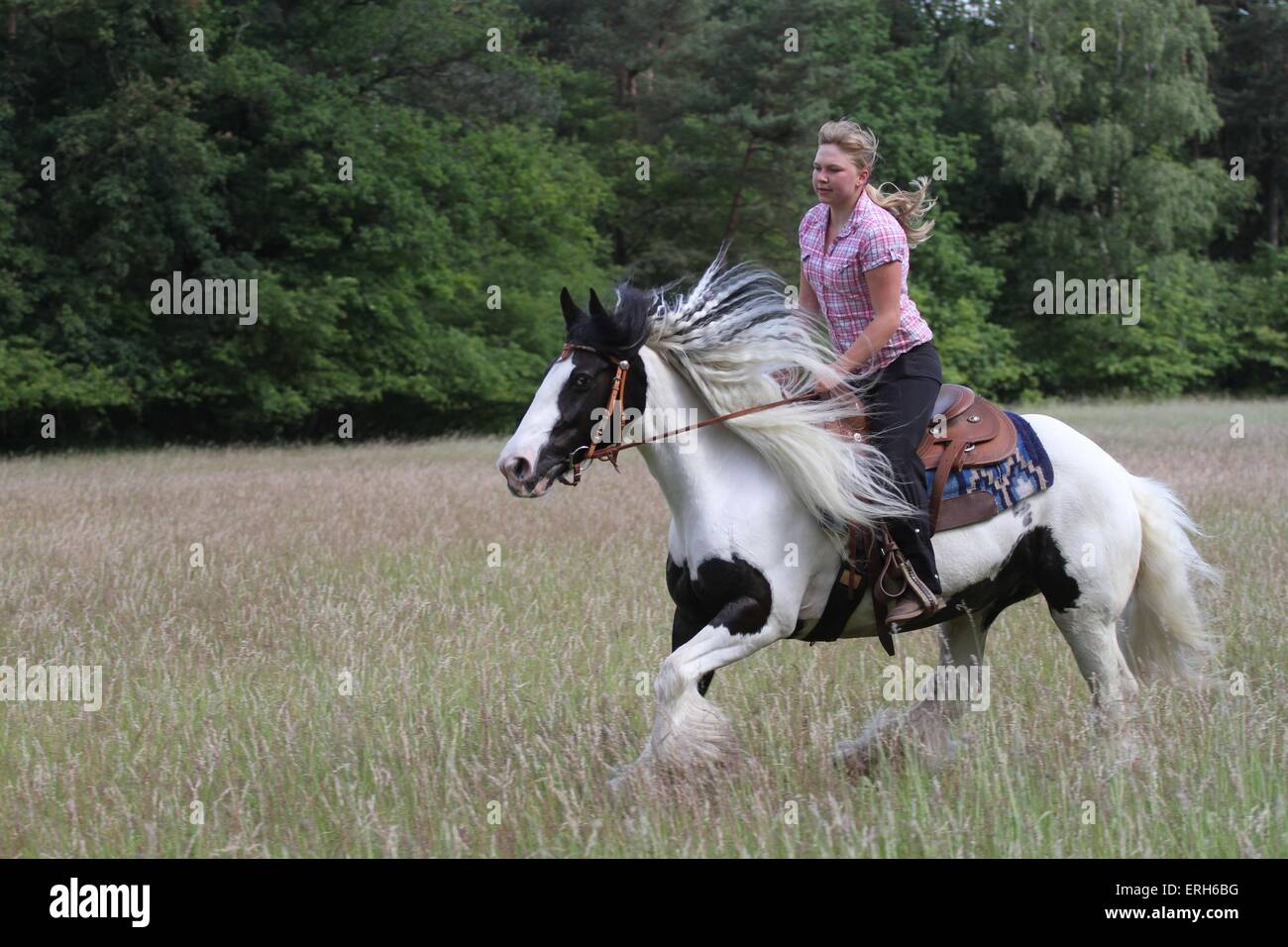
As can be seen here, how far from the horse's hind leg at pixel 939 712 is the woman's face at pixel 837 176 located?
177 cm

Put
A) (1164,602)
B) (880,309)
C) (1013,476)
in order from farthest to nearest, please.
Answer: (1164,602) → (1013,476) → (880,309)

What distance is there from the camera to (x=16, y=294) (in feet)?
91.4

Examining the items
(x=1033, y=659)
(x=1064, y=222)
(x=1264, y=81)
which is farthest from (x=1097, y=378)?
(x=1033, y=659)

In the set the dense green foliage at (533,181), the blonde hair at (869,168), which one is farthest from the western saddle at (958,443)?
the dense green foliage at (533,181)

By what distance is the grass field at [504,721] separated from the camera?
4.52 metres

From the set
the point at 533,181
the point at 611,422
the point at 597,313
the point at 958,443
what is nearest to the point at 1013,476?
the point at 958,443

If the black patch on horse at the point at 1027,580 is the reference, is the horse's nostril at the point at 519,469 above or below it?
above

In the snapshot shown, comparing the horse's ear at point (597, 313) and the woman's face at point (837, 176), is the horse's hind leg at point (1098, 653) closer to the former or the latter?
the woman's face at point (837, 176)

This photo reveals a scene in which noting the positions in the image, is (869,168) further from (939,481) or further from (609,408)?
(609,408)

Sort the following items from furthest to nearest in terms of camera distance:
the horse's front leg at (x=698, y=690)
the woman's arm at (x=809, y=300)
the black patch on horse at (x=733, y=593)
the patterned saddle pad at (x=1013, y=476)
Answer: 1. the woman's arm at (x=809, y=300)
2. the patterned saddle pad at (x=1013, y=476)
3. the black patch on horse at (x=733, y=593)
4. the horse's front leg at (x=698, y=690)

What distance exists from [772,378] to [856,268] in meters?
0.51

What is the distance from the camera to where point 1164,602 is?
6176mm

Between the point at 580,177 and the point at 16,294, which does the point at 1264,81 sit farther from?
the point at 16,294

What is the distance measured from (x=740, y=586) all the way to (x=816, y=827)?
0.92 metres
